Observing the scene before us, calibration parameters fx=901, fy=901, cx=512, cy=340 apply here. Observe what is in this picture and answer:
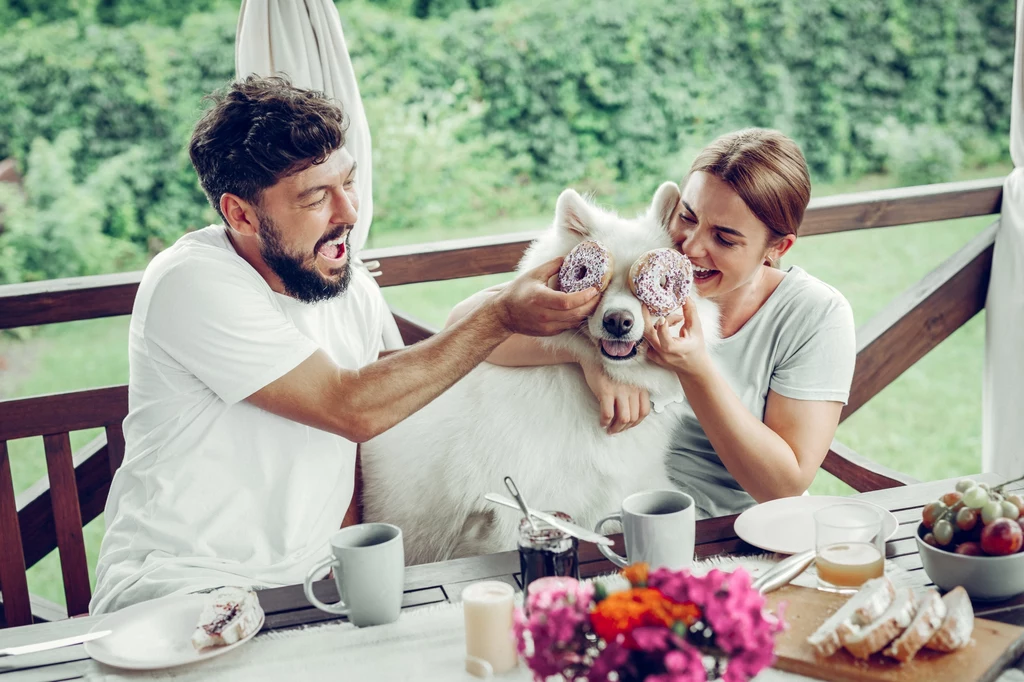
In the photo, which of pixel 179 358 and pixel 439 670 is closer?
pixel 439 670

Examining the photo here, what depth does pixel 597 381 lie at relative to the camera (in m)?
2.11

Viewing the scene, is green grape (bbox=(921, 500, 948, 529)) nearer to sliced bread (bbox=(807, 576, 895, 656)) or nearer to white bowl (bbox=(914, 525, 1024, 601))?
white bowl (bbox=(914, 525, 1024, 601))

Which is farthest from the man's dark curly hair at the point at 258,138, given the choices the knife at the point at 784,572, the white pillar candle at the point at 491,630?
the knife at the point at 784,572

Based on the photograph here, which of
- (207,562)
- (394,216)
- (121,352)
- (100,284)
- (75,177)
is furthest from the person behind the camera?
(394,216)

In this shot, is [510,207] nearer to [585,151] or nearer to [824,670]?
[585,151]

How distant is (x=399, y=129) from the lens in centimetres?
816

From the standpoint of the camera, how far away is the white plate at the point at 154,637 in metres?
1.34

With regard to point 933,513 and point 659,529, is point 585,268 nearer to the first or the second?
point 659,529

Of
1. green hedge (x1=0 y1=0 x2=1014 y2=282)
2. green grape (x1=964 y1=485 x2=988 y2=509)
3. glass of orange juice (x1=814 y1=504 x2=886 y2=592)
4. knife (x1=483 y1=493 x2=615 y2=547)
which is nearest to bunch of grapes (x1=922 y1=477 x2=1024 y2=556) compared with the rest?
green grape (x1=964 y1=485 x2=988 y2=509)

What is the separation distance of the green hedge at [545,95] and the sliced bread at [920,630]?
743cm

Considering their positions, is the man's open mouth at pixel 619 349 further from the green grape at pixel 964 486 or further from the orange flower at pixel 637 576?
the orange flower at pixel 637 576

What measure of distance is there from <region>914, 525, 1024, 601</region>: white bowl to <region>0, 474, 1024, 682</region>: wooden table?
25mm

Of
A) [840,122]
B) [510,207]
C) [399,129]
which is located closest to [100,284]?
[399,129]

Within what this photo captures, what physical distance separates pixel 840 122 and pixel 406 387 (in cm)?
786
